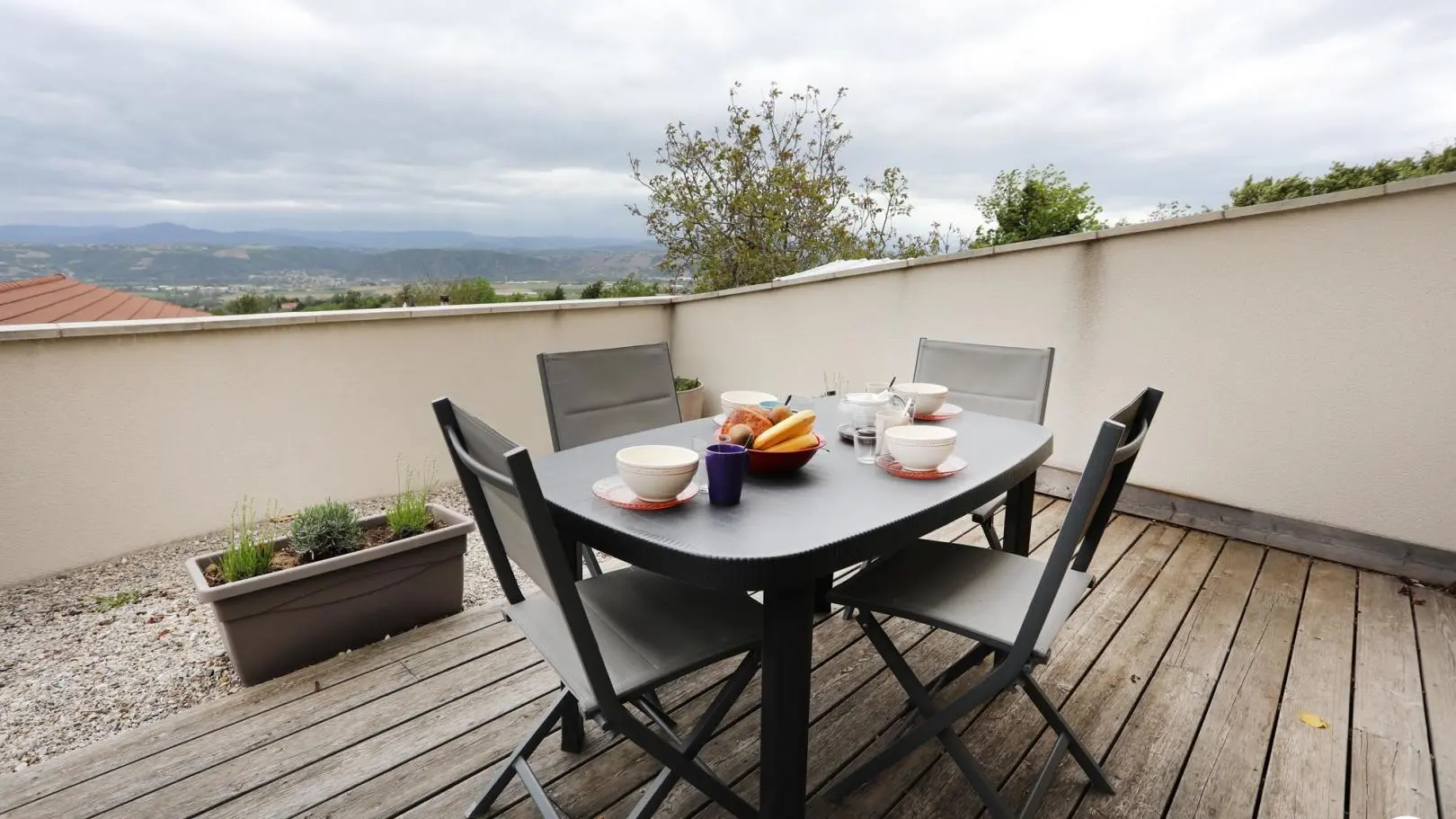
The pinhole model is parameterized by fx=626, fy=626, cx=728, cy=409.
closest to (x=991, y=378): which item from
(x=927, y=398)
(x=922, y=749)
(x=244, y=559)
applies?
(x=927, y=398)

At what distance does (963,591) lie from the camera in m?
1.56

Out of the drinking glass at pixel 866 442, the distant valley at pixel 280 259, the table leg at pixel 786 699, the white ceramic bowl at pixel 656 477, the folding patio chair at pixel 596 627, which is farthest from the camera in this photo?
the distant valley at pixel 280 259

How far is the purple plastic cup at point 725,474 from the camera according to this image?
1322 millimetres

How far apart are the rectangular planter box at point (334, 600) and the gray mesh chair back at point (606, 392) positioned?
612 mm

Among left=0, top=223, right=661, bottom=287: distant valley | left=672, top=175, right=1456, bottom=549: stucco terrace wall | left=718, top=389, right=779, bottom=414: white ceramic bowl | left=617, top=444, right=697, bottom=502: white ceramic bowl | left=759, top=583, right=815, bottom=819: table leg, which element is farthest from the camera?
left=0, top=223, right=661, bottom=287: distant valley

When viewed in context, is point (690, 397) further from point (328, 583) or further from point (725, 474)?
point (725, 474)

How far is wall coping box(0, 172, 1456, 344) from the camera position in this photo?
2.65 m

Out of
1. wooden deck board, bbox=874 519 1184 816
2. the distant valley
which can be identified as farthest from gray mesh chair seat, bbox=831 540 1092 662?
the distant valley

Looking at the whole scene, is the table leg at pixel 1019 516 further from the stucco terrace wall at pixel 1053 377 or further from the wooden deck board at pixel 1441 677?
the stucco terrace wall at pixel 1053 377

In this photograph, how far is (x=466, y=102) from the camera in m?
10.2

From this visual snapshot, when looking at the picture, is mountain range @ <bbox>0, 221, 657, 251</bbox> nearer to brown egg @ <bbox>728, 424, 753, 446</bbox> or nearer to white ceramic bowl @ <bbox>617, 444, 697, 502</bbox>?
brown egg @ <bbox>728, 424, 753, 446</bbox>

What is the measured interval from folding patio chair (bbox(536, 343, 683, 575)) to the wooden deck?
623 millimetres

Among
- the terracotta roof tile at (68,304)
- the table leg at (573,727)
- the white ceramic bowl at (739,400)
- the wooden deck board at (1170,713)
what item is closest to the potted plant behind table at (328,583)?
the table leg at (573,727)

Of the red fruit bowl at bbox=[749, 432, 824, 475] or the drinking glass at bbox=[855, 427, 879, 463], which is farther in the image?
the drinking glass at bbox=[855, 427, 879, 463]
